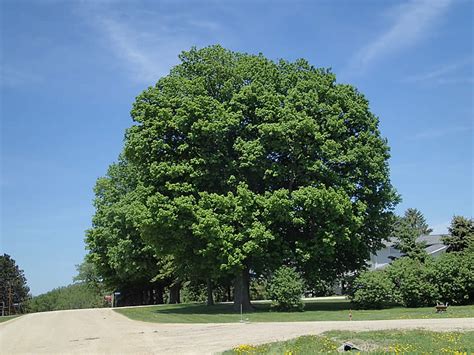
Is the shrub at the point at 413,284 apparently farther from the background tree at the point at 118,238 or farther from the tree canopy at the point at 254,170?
the background tree at the point at 118,238

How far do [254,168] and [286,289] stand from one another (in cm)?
771

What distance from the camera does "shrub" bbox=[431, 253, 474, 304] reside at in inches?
1325

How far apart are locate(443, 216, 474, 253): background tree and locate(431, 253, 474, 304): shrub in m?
6.03

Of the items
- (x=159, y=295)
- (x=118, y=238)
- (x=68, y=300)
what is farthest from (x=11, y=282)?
(x=118, y=238)

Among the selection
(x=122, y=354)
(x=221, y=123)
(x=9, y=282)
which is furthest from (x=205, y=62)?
(x=9, y=282)

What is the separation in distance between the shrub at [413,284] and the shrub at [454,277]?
485 millimetres

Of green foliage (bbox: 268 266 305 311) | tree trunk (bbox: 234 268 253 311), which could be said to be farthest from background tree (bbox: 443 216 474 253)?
tree trunk (bbox: 234 268 253 311)

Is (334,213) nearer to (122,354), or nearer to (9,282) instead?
(122,354)

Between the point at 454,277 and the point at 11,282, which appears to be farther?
the point at 11,282

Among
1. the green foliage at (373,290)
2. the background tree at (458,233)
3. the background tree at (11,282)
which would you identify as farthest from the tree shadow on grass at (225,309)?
the background tree at (11,282)

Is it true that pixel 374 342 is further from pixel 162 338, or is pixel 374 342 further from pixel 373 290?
pixel 373 290

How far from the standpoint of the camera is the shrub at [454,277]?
33.7m

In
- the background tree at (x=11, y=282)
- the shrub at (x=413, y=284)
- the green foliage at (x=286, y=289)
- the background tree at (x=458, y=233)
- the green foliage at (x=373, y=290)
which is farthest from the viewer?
the background tree at (x=11, y=282)

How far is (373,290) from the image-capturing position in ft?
110
